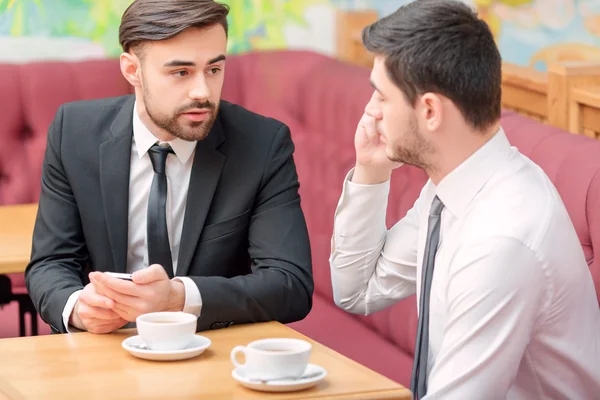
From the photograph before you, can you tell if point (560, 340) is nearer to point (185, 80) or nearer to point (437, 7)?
point (437, 7)

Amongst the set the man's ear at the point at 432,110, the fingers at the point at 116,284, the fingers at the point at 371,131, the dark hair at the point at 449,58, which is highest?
the dark hair at the point at 449,58

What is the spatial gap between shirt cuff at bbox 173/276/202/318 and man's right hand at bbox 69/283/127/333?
12 centimetres

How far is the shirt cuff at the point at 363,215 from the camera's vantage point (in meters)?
2.13

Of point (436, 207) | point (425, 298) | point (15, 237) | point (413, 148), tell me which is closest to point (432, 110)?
point (413, 148)

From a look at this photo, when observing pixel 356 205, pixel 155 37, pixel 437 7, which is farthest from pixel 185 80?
pixel 437 7

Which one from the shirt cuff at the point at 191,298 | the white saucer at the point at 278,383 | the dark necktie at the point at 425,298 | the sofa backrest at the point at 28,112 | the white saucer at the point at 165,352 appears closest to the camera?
the white saucer at the point at 278,383

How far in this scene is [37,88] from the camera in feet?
12.2

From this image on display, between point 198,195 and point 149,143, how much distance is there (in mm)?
166

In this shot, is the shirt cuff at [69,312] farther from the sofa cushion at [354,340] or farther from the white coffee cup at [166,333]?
the sofa cushion at [354,340]

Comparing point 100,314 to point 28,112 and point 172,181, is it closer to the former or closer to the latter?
point 172,181

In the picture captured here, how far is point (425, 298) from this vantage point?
6.12 ft

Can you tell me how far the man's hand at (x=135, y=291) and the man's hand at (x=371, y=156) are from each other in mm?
463

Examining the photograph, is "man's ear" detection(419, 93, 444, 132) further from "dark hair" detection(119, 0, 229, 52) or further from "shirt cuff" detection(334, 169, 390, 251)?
"dark hair" detection(119, 0, 229, 52)

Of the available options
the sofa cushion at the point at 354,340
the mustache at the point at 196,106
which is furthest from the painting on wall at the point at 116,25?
the mustache at the point at 196,106
